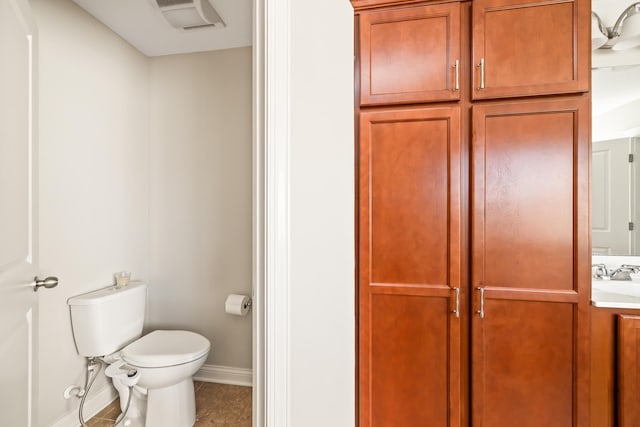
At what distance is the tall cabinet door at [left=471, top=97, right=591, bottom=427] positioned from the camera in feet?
4.50

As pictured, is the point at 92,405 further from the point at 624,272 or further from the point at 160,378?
the point at 624,272

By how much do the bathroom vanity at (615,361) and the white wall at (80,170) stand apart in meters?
2.61

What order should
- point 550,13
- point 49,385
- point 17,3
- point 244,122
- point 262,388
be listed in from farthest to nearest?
point 244,122, point 49,385, point 550,13, point 17,3, point 262,388

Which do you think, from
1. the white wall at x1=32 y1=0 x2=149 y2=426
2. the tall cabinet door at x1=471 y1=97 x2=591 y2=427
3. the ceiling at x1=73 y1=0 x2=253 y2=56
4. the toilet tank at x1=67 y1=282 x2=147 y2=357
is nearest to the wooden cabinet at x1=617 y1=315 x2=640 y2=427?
the tall cabinet door at x1=471 y1=97 x2=591 y2=427

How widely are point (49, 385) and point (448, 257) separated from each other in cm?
211

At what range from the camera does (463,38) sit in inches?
57.9

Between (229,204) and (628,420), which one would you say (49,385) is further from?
(628,420)

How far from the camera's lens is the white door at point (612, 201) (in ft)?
5.87

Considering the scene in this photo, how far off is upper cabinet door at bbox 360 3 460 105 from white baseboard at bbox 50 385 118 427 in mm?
2311

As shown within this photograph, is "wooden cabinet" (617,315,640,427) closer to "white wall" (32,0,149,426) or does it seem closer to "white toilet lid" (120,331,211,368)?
"white toilet lid" (120,331,211,368)

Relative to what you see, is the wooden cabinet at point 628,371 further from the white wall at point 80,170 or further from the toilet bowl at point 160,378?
the white wall at point 80,170

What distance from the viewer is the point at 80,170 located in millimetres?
1921

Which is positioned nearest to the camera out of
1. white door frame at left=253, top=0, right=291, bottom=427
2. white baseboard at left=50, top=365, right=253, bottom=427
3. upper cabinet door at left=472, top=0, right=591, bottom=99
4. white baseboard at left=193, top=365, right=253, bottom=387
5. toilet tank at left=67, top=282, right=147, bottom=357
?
white door frame at left=253, top=0, right=291, bottom=427

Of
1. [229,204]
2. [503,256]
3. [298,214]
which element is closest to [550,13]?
[503,256]
